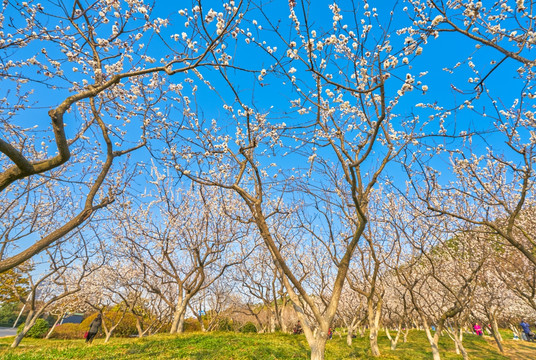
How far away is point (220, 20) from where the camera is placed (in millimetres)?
4309

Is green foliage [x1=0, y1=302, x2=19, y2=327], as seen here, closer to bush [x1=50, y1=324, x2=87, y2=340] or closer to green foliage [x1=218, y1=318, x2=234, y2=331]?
bush [x1=50, y1=324, x2=87, y2=340]

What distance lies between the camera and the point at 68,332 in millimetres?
24344

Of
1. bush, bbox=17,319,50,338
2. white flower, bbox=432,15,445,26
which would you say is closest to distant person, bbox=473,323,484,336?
white flower, bbox=432,15,445,26

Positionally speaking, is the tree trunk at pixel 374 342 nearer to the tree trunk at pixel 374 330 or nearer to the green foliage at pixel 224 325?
the tree trunk at pixel 374 330

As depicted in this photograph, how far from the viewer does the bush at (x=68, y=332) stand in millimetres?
23820

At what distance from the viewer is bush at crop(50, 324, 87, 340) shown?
23820 millimetres

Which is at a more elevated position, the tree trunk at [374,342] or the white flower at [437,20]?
the white flower at [437,20]

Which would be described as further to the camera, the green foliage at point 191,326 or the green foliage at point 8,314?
the green foliage at point 8,314

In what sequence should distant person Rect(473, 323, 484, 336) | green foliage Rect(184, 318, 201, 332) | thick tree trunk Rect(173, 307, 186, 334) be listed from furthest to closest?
distant person Rect(473, 323, 484, 336), green foliage Rect(184, 318, 201, 332), thick tree trunk Rect(173, 307, 186, 334)

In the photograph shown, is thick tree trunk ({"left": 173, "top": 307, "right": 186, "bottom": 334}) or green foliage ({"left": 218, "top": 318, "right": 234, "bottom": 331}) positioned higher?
thick tree trunk ({"left": 173, "top": 307, "right": 186, "bottom": 334})

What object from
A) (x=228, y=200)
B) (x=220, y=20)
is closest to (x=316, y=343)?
(x=220, y=20)

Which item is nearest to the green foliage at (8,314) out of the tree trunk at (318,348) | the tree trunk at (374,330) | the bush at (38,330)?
the bush at (38,330)

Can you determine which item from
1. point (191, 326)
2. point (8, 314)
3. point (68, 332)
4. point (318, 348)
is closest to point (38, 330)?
point (68, 332)

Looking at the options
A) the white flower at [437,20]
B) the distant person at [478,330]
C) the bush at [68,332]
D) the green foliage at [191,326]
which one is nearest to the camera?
the white flower at [437,20]
